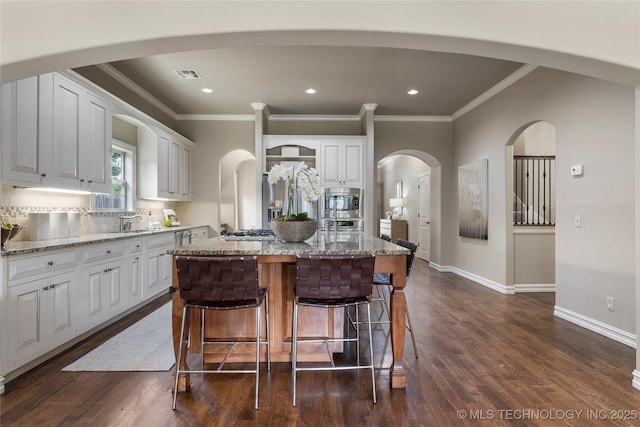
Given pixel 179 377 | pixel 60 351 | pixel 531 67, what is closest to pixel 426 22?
pixel 179 377

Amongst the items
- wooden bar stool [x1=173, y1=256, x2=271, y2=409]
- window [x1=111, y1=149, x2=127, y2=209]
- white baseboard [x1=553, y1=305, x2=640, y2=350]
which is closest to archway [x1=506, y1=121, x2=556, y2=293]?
white baseboard [x1=553, y1=305, x2=640, y2=350]

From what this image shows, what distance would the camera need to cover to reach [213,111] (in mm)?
6145

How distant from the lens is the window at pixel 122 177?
15.0 feet

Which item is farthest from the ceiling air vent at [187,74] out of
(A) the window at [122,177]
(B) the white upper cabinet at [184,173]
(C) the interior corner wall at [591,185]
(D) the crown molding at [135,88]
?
(C) the interior corner wall at [591,185]

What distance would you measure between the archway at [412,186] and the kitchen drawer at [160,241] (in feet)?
12.3

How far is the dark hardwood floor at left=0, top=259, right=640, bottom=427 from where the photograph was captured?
192 cm

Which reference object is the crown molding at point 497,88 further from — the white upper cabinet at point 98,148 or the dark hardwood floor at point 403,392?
the white upper cabinet at point 98,148

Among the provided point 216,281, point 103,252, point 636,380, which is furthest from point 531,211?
point 103,252

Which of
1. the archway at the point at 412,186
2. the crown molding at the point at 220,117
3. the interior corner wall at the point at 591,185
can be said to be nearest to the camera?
the interior corner wall at the point at 591,185

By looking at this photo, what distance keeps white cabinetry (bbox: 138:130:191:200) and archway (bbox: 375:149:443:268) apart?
11.9 feet

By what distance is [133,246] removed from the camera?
12.6 ft

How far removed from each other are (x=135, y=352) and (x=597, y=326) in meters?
4.20

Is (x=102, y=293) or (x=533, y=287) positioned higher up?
(x=102, y=293)

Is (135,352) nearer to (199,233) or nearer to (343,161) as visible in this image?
(199,233)
